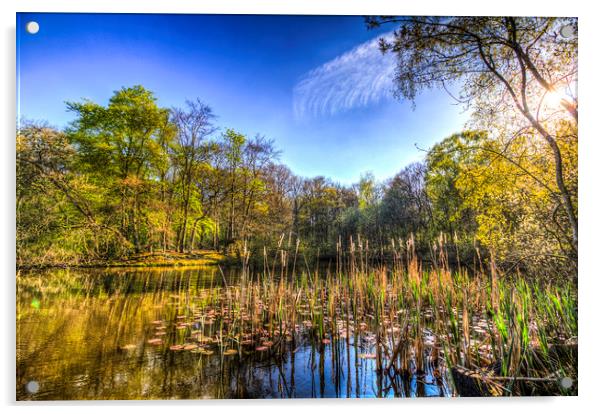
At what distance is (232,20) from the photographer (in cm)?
287

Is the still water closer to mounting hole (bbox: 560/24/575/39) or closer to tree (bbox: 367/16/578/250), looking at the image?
tree (bbox: 367/16/578/250)

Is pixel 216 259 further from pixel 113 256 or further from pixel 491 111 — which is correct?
pixel 491 111

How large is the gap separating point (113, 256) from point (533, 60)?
4.16 m

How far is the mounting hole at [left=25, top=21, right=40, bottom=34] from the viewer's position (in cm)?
270

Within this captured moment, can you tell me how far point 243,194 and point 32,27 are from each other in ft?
7.29

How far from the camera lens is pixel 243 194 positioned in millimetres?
3186

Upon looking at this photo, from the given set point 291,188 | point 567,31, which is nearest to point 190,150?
point 291,188

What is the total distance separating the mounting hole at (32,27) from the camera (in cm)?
270

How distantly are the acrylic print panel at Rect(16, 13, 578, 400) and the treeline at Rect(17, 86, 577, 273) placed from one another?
2 centimetres

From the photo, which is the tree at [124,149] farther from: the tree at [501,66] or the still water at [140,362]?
the tree at [501,66]

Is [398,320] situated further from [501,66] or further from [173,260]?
[501,66]

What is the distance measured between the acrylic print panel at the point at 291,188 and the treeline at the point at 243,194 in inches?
0.7

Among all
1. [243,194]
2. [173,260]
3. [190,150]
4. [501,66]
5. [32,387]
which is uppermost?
[501,66]
